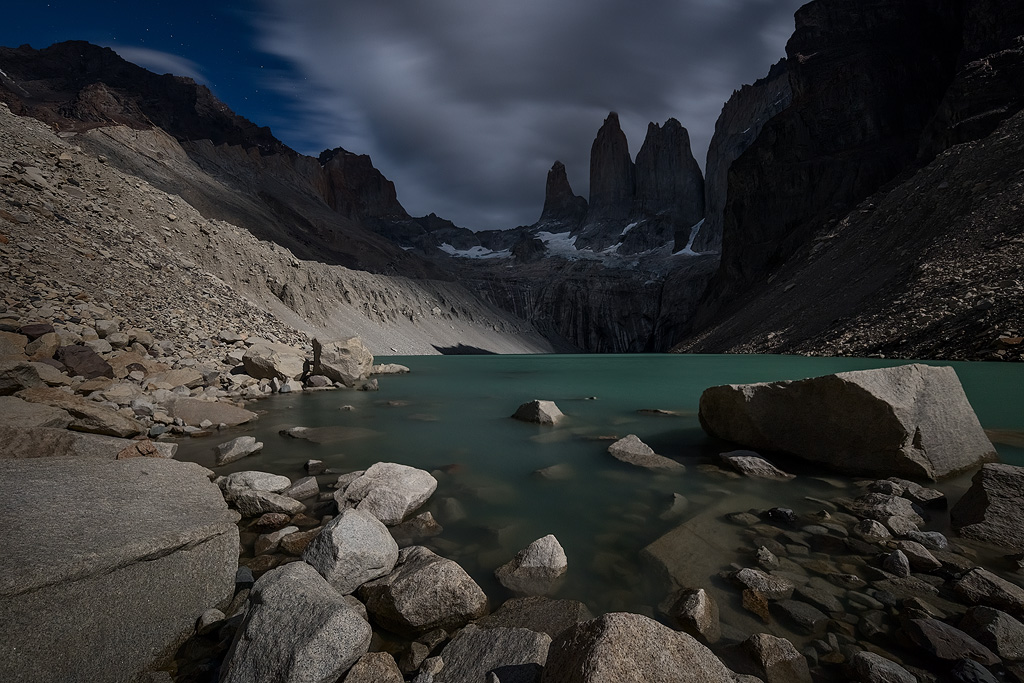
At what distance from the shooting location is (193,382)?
12.1 metres

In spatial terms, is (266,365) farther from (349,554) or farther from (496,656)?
(496,656)

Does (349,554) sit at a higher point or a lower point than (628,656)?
lower

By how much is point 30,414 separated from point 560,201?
166 meters

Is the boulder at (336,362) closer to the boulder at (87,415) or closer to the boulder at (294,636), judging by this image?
the boulder at (87,415)

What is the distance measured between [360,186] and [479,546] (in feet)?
561

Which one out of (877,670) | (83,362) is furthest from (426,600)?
(83,362)

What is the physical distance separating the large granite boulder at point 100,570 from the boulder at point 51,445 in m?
1.10

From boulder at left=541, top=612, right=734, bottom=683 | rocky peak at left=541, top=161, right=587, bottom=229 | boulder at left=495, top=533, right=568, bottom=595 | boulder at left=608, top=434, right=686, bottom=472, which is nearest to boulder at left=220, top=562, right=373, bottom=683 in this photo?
boulder at left=541, top=612, right=734, bottom=683

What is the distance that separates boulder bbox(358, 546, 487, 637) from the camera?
304 cm

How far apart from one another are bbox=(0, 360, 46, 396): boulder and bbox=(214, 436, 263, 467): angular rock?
161 inches

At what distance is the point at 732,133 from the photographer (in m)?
102

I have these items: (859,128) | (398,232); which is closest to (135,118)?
(398,232)

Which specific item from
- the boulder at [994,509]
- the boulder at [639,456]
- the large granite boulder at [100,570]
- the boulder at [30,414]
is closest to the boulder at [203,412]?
the boulder at [30,414]

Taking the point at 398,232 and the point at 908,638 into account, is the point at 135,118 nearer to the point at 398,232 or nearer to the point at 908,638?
the point at 398,232
